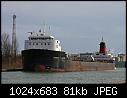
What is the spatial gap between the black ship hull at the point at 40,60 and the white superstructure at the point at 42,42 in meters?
1.02

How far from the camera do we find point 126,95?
9.69 m

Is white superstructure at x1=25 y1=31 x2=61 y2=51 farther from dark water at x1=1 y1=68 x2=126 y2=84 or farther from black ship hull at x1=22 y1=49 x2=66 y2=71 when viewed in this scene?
dark water at x1=1 y1=68 x2=126 y2=84

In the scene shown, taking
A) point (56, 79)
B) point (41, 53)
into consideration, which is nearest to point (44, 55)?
point (41, 53)

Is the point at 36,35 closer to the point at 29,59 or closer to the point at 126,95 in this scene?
the point at 29,59

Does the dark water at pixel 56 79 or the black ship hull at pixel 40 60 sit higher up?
the black ship hull at pixel 40 60

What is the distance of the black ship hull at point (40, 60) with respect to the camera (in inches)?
1430

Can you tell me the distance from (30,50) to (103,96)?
94.3 ft

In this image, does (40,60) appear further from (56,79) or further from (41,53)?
(56,79)

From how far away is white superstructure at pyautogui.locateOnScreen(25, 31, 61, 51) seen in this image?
126 feet

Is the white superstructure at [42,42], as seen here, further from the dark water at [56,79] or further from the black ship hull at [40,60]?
the dark water at [56,79]

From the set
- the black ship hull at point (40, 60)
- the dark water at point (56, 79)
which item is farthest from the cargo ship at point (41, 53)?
the dark water at point (56, 79)

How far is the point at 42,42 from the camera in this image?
38906mm

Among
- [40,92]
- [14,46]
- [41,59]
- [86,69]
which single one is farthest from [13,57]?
[40,92]

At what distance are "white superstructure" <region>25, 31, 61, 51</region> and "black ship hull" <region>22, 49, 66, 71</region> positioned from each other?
102 cm
